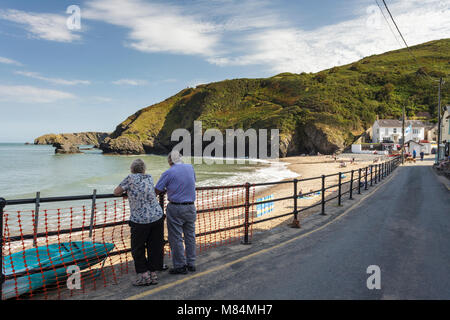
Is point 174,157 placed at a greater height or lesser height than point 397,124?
lesser

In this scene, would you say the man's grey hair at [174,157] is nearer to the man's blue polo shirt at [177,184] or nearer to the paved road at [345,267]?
the man's blue polo shirt at [177,184]

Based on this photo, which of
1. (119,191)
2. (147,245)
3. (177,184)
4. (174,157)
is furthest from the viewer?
(174,157)

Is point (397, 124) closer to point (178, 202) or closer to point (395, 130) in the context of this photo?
point (395, 130)

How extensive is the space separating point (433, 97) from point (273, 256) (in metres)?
125

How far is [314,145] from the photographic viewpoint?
88062mm

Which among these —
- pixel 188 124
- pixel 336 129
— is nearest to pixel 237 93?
pixel 188 124

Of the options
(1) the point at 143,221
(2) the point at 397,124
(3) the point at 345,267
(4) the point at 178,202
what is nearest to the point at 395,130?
(2) the point at 397,124

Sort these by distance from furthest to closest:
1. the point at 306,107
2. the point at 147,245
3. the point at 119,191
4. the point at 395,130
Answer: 1. the point at 306,107
2. the point at 395,130
3. the point at 147,245
4. the point at 119,191

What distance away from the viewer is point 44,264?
4.38 meters

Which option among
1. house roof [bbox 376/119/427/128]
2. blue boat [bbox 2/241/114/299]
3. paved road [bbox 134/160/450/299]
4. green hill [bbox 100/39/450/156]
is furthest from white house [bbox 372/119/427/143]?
blue boat [bbox 2/241/114/299]

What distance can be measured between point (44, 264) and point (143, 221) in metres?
1.62

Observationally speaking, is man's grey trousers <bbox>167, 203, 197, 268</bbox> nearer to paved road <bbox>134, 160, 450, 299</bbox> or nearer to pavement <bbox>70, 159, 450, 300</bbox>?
pavement <bbox>70, 159, 450, 300</bbox>

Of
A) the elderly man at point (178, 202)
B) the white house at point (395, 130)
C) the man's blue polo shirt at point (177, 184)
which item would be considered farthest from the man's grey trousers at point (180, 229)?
the white house at point (395, 130)
